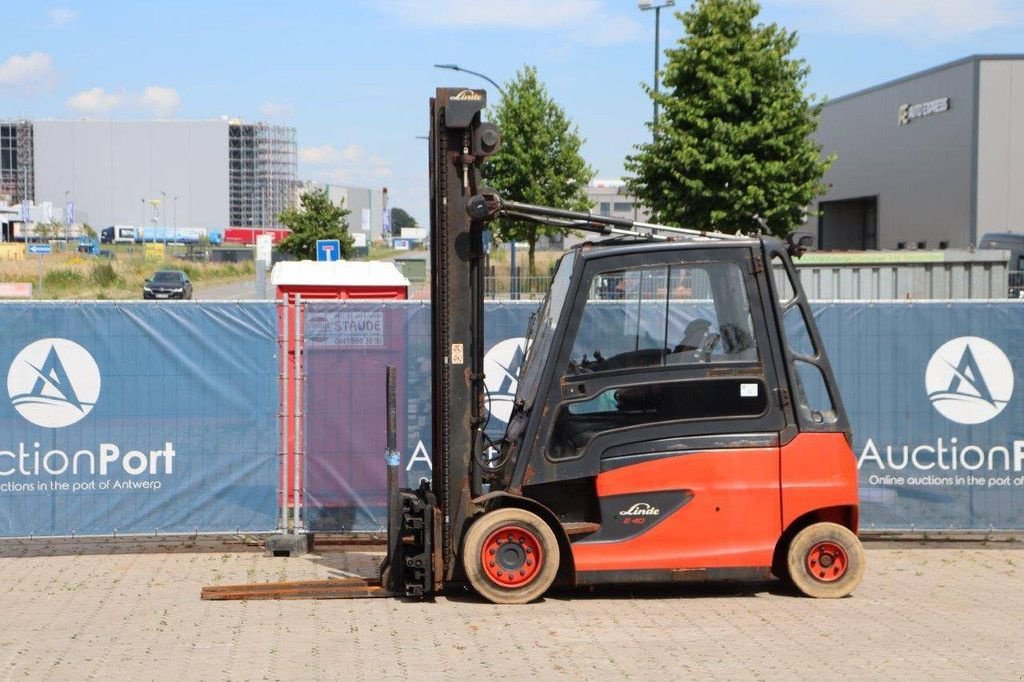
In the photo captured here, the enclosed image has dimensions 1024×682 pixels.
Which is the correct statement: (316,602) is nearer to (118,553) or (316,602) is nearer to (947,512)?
(118,553)

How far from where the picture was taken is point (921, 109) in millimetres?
59719

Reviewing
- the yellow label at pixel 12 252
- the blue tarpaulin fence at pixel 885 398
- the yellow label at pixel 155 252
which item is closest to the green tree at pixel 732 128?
the blue tarpaulin fence at pixel 885 398

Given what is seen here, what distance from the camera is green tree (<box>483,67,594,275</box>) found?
4406cm

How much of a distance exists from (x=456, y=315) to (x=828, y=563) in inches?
120

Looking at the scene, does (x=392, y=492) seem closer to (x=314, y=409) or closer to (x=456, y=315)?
(x=456, y=315)

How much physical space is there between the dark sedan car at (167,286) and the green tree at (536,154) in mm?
18085

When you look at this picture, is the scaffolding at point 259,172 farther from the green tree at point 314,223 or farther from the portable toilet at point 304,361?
the portable toilet at point 304,361

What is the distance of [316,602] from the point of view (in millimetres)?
8711

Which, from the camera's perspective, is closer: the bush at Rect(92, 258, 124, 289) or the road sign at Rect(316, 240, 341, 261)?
the road sign at Rect(316, 240, 341, 261)

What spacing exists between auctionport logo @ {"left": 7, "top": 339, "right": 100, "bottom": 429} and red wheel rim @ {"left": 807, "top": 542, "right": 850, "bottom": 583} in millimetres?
6058

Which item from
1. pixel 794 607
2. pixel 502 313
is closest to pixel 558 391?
pixel 794 607

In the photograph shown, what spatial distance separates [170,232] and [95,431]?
12419 centimetres

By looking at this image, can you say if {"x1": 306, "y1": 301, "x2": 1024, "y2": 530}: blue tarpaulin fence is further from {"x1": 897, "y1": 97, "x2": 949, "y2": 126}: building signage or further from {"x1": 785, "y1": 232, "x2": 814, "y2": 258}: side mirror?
{"x1": 897, "y1": 97, "x2": 949, "y2": 126}: building signage

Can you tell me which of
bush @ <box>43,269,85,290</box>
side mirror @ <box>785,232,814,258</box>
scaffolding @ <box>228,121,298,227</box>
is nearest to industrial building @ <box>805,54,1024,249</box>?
bush @ <box>43,269,85,290</box>
